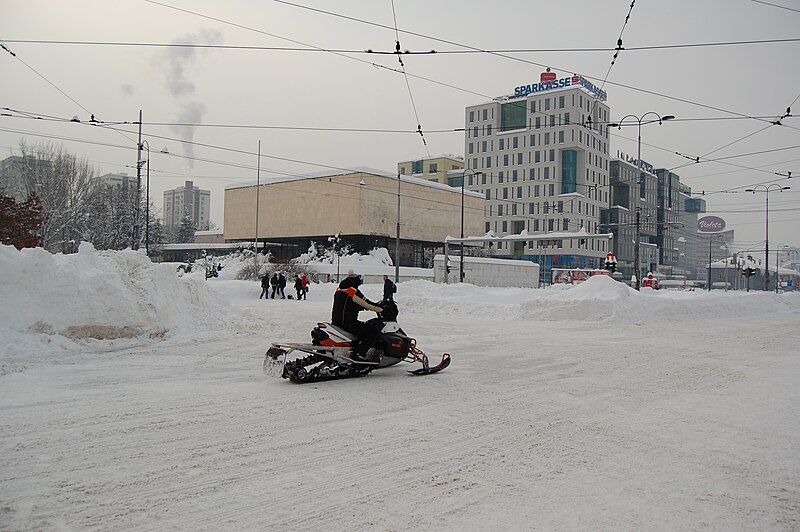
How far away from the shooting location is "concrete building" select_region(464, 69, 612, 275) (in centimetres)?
9262

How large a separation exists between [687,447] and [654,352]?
340 inches

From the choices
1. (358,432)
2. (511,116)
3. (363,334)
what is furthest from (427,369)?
(511,116)

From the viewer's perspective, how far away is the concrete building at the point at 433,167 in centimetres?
10988

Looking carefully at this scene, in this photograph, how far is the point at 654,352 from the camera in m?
14.1

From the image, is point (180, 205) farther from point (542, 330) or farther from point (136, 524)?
point (136, 524)

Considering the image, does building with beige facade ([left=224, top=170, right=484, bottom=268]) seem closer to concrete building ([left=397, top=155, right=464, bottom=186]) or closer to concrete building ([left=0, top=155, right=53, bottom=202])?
concrete building ([left=0, top=155, right=53, bottom=202])

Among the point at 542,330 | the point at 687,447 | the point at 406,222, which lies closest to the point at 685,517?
the point at 687,447

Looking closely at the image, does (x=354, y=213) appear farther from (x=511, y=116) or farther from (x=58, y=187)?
(x=511, y=116)

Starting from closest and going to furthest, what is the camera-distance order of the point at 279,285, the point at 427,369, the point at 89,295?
the point at 427,369 → the point at 89,295 → the point at 279,285

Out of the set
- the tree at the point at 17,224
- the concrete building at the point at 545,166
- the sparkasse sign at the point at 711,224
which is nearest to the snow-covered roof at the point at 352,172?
the concrete building at the point at 545,166

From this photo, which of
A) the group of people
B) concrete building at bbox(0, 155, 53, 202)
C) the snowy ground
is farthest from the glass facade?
the snowy ground

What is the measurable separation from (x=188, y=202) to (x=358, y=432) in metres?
171

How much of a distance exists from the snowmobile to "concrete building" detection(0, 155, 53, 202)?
156 ft

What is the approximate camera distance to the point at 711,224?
121625mm
